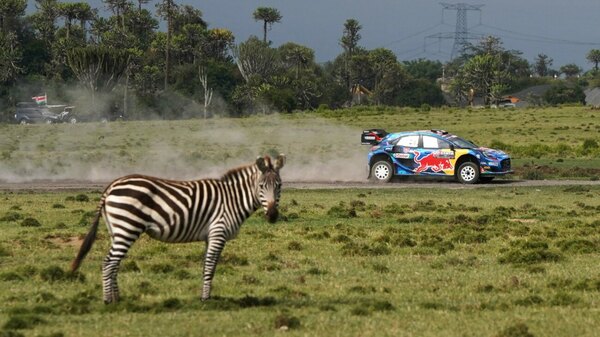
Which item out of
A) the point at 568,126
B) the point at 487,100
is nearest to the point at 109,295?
the point at 568,126

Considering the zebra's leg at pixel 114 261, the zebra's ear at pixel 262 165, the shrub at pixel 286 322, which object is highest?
the zebra's ear at pixel 262 165

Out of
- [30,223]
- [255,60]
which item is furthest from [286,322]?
[255,60]

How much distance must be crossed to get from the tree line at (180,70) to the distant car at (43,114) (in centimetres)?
230

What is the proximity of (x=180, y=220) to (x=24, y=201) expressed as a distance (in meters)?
22.3

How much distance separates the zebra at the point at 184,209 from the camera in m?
14.8

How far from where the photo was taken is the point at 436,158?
145 ft

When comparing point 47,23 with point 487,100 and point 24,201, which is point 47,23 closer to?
point 487,100

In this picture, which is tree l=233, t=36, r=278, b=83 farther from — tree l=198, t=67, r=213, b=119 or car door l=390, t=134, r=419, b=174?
car door l=390, t=134, r=419, b=174

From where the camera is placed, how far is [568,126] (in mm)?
82562

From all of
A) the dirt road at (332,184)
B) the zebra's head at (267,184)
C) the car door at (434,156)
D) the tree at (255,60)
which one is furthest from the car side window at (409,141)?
the tree at (255,60)

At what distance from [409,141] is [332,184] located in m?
3.53

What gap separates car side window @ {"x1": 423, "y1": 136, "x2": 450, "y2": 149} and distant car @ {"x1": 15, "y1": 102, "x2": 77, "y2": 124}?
7090 centimetres

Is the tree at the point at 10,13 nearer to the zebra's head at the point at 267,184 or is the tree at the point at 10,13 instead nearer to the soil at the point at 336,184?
the soil at the point at 336,184

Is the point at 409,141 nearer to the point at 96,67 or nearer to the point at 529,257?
the point at 529,257
